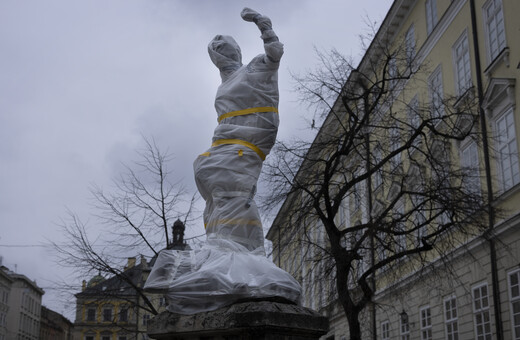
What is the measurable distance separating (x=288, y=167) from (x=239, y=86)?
9.14 m

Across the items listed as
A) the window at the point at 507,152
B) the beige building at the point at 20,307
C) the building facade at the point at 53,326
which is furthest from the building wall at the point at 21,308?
the window at the point at 507,152

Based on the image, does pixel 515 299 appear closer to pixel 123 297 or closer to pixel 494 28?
pixel 494 28

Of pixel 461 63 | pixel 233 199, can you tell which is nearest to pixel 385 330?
pixel 461 63

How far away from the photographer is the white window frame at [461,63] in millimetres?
20058

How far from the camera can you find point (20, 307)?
247 feet

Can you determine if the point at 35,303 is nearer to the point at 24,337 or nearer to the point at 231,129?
the point at 24,337

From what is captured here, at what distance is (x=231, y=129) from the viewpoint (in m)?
6.34

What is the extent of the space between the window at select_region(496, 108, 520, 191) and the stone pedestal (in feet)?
41.4

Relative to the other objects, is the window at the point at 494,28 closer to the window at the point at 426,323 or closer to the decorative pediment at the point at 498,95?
the decorative pediment at the point at 498,95

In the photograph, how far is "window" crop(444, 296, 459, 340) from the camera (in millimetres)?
19969

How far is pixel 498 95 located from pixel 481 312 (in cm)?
573

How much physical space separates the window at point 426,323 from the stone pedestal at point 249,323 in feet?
57.9

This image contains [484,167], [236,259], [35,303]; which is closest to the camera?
[236,259]

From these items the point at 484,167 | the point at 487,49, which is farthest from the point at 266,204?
the point at 487,49
